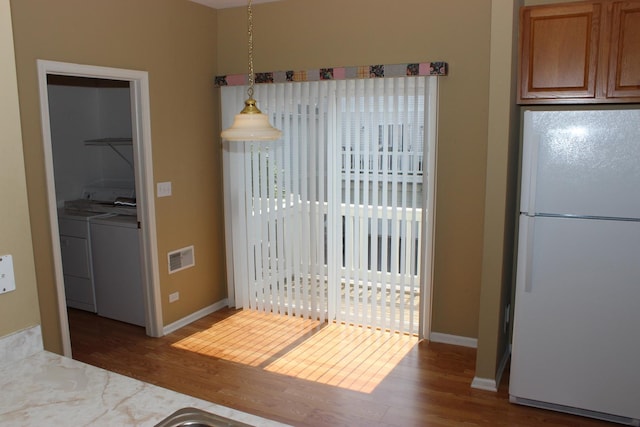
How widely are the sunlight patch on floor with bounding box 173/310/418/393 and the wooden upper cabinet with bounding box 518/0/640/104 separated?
6.94ft

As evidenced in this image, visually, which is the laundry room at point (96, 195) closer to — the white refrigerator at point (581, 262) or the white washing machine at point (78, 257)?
the white washing machine at point (78, 257)

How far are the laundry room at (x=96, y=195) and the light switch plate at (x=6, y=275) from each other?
2.58m

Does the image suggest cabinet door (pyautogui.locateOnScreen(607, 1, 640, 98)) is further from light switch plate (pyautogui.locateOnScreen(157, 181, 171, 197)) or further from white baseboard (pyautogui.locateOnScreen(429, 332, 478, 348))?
light switch plate (pyautogui.locateOnScreen(157, 181, 171, 197))

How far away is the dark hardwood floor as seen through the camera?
3.11 meters

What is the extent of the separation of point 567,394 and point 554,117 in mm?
1651

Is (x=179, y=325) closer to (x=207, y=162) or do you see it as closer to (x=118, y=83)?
(x=207, y=162)

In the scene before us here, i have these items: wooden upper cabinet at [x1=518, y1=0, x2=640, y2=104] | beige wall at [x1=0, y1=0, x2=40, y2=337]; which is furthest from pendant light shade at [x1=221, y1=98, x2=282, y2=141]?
wooden upper cabinet at [x1=518, y1=0, x2=640, y2=104]

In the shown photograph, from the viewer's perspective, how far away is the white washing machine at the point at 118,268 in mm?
4406

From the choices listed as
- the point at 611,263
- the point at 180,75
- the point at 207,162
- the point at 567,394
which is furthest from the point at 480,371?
the point at 180,75

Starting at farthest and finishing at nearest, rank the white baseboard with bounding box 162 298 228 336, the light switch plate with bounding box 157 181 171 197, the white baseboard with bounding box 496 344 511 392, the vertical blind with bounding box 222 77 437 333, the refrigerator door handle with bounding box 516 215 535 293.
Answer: the white baseboard with bounding box 162 298 228 336 < the light switch plate with bounding box 157 181 171 197 < the vertical blind with bounding box 222 77 437 333 < the white baseboard with bounding box 496 344 511 392 < the refrigerator door handle with bounding box 516 215 535 293

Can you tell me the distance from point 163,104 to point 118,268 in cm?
152

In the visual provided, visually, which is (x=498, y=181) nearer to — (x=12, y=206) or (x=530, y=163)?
(x=530, y=163)

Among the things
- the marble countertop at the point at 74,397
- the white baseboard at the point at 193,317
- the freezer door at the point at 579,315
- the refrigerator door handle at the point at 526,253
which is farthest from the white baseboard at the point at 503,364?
the white baseboard at the point at 193,317

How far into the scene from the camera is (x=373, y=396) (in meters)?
3.32
